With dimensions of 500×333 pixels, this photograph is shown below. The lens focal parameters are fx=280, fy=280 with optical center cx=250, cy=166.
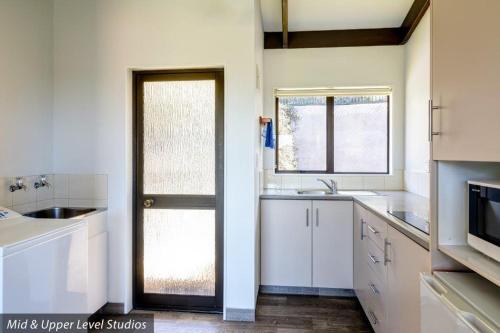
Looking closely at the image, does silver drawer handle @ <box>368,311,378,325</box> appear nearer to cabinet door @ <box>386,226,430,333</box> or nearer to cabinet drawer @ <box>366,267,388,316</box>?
cabinet drawer @ <box>366,267,388,316</box>

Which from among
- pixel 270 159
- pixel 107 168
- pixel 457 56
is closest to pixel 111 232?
pixel 107 168

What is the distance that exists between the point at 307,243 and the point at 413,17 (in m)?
2.57

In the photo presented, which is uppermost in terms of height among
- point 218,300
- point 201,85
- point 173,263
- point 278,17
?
point 278,17

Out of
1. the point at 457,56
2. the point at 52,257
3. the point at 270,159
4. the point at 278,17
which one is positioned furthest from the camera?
the point at 270,159

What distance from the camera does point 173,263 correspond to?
8.18 feet

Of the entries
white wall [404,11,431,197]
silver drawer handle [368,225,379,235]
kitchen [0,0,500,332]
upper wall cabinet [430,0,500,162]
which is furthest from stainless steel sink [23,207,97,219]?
white wall [404,11,431,197]

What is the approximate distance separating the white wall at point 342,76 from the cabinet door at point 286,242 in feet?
2.20

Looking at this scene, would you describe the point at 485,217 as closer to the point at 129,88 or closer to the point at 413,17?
the point at 129,88

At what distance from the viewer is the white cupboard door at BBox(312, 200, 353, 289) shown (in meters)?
2.73

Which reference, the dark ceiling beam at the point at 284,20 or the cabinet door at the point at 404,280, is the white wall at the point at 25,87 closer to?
the dark ceiling beam at the point at 284,20

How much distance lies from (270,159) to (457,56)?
247 centimetres

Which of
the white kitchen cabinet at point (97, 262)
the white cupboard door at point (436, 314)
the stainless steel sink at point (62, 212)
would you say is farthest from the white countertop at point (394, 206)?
the stainless steel sink at point (62, 212)

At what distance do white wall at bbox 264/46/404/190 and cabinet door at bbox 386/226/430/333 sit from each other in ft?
5.67

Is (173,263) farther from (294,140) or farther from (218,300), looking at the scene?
(294,140)
